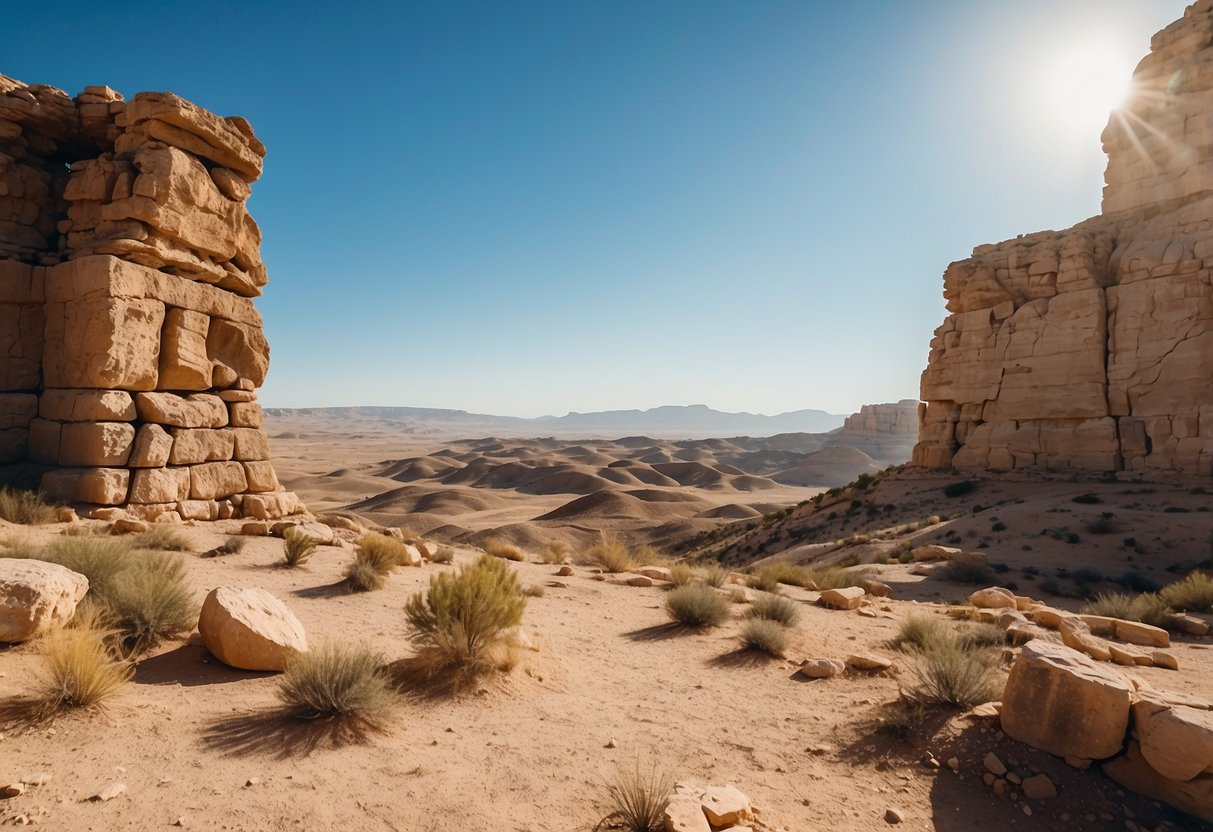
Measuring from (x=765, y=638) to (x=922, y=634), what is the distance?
1713 millimetres

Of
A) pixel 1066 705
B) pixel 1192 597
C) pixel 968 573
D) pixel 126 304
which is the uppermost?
pixel 126 304

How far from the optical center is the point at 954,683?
14.8 ft

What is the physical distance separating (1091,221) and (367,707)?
3176cm

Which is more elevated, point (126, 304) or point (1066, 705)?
point (126, 304)

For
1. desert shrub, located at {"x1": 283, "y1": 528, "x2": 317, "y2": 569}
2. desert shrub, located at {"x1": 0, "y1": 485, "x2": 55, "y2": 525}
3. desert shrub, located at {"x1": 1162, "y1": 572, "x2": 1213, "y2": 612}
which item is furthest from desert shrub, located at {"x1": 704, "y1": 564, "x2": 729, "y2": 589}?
desert shrub, located at {"x1": 0, "y1": 485, "x2": 55, "y2": 525}

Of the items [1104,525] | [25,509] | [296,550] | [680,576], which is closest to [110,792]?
[296,550]

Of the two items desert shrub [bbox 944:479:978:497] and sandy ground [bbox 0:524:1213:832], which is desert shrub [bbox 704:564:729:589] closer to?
sandy ground [bbox 0:524:1213:832]

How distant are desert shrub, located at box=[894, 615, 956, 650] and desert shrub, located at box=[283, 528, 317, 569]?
7.69 m

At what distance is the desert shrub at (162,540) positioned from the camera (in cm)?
793

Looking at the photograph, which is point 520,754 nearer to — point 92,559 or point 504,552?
point 92,559

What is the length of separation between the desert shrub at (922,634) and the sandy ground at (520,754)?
2.36 feet

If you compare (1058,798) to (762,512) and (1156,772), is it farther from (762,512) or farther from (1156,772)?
(762,512)

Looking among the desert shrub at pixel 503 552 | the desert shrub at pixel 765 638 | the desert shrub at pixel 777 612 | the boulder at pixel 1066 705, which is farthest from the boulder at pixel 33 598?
the desert shrub at pixel 503 552

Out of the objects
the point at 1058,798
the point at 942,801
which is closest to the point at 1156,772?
the point at 1058,798
